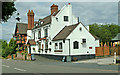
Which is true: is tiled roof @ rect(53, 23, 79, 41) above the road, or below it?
above

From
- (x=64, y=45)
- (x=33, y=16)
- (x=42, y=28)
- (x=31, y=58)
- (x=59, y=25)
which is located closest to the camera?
(x=64, y=45)

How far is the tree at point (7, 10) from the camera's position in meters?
9.22

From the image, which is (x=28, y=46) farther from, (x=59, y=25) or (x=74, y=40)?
(x=74, y=40)

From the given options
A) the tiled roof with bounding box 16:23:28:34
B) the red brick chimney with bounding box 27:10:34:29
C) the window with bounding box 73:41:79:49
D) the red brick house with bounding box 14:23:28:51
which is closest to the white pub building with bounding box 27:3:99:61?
the window with bounding box 73:41:79:49

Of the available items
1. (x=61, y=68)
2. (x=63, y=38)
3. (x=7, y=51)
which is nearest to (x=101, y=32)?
(x=7, y=51)

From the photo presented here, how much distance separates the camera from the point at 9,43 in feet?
175

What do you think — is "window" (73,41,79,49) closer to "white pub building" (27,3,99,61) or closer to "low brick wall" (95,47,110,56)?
"white pub building" (27,3,99,61)

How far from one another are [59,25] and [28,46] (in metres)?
13.7

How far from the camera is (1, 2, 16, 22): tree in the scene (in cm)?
922

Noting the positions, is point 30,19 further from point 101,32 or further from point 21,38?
point 101,32

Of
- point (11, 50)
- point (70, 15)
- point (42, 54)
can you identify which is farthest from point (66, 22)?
point (11, 50)

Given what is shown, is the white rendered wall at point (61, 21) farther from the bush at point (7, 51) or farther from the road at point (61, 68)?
the bush at point (7, 51)

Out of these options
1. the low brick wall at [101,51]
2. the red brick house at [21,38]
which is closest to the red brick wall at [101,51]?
the low brick wall at [101,51]

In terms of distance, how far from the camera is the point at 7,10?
9695mm
